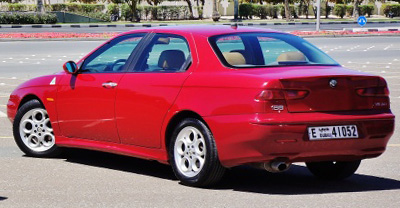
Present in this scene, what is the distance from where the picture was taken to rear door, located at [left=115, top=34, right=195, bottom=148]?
796 centimetres

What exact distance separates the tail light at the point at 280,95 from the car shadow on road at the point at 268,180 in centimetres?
83

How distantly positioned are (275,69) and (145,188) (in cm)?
148

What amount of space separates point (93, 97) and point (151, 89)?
0.86 m

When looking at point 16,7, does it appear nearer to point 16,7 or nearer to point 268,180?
point 16,7

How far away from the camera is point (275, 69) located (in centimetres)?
755

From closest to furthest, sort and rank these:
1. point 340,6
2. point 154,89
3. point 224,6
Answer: point 154,89 → point 340,6 → point 224,6

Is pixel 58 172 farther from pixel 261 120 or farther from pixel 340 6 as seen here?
pixel 340 6

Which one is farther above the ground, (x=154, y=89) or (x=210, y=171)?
(x=154, y=89)

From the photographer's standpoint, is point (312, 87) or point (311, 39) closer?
point (312, 87)

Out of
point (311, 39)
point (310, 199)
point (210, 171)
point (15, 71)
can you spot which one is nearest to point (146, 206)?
point (210, 171)

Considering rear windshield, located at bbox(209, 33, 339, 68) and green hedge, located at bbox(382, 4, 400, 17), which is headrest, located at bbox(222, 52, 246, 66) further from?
green hedge, located at bbox(382, 4, 400, 17)

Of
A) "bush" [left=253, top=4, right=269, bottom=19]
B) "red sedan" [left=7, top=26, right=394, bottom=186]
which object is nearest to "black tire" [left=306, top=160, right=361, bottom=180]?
"red sedan" [left=7, top=26, right=394, bottom=186]

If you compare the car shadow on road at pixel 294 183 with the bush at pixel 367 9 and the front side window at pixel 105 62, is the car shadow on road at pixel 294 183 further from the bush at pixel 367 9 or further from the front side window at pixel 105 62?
the bush at pixel 367 9

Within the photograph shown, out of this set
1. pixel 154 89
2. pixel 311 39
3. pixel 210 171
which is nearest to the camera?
pixel 210 171
